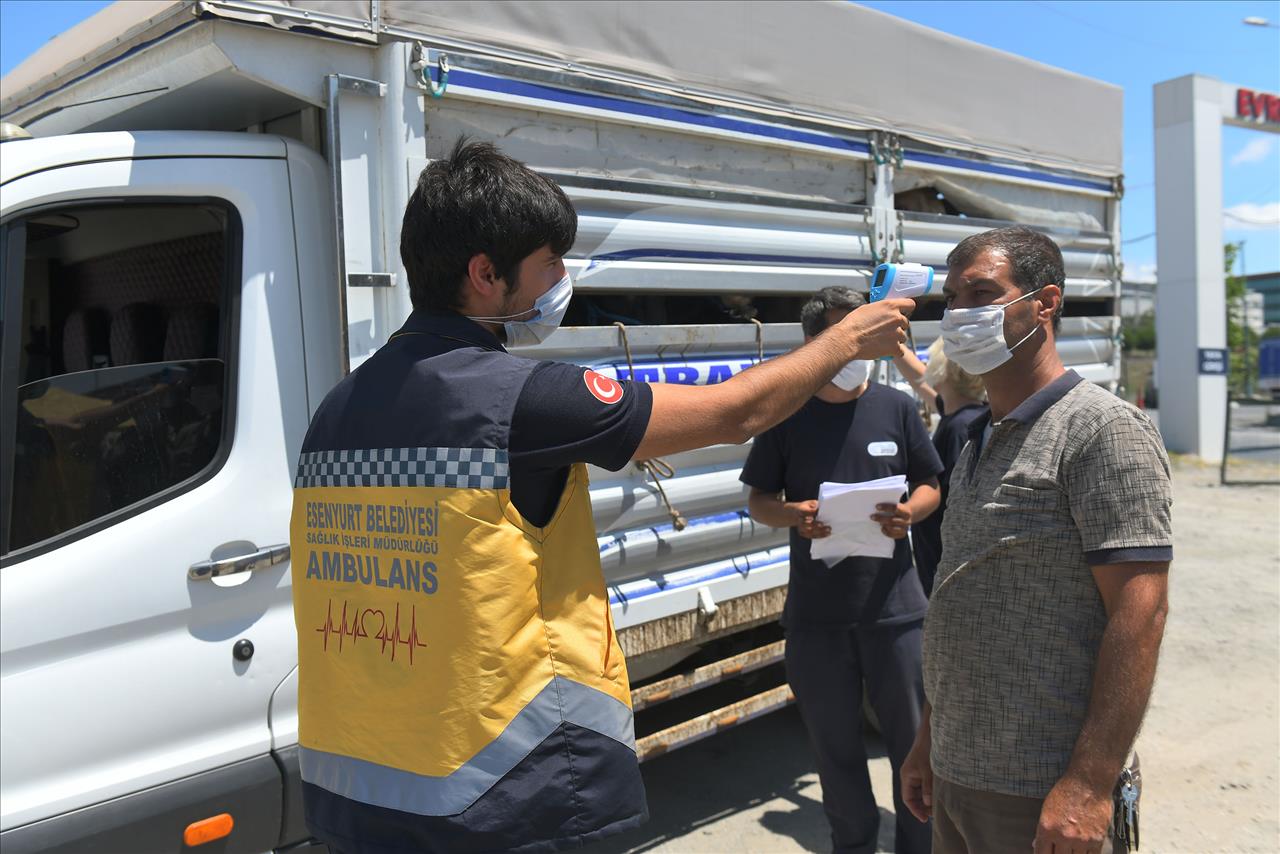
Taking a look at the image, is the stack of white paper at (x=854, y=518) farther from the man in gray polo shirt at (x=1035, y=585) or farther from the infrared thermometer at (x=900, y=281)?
the infrared thermometer at (x=900, y=281)

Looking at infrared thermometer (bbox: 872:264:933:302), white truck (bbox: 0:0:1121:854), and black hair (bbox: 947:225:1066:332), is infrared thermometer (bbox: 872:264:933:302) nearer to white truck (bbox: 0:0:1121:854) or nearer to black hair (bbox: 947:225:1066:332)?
black hair (bbox: 947:225:1066:332)

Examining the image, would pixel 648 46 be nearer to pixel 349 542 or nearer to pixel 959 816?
pixel 349 542

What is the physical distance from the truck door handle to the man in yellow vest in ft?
2.43

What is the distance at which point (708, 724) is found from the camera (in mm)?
3400

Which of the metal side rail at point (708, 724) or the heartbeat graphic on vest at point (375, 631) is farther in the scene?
the metal side rail at point (708, 724)

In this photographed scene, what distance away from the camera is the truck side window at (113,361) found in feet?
7.36

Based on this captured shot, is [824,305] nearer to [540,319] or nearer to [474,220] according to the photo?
[540,319]

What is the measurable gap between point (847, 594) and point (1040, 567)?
4.14 ft

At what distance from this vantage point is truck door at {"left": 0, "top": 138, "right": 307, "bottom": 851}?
7.11ft

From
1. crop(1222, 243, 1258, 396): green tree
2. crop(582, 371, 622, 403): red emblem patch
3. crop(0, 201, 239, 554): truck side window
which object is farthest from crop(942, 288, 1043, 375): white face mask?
crop(1222, 243, 1258, 396): green tree

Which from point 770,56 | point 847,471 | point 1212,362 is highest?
point 770,56

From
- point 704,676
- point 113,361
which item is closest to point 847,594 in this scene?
point 704,676

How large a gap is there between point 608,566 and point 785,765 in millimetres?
1901

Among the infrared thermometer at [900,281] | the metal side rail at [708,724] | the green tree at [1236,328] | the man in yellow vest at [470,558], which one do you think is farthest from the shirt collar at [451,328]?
the green tree at [1236,328]
